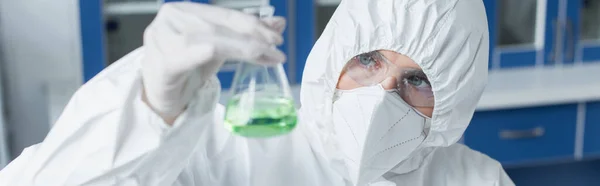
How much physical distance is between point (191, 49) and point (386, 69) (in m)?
0.50

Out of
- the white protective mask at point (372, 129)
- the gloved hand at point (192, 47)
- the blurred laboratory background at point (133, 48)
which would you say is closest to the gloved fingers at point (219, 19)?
the gloved hand at point (192, 47)

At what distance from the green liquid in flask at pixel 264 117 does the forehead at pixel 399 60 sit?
13.8 inches

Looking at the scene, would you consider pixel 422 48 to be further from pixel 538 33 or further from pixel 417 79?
pixel 538 33

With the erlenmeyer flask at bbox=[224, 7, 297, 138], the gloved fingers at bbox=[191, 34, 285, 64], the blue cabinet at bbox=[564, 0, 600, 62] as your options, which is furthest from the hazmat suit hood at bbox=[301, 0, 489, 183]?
the blue cabinet at bbox=[564, 0, 600, 62]

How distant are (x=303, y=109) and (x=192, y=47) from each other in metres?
0.57

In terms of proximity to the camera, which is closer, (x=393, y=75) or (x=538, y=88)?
(x=393, y=75)

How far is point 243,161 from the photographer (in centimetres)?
137

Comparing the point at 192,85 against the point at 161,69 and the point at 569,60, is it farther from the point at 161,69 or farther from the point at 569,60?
the point at 569,60

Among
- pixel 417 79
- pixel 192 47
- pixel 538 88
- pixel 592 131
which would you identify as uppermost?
pixel 192 47

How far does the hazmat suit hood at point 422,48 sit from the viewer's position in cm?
128

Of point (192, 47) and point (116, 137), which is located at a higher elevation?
point (192, 47)

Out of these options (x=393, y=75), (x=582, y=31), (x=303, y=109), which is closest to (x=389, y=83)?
(x=393, y=75)

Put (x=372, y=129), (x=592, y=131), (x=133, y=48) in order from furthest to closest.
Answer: (x=592, y=131) < (x=133, y=48) < (x=372, y=129)

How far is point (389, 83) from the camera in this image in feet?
4.14
